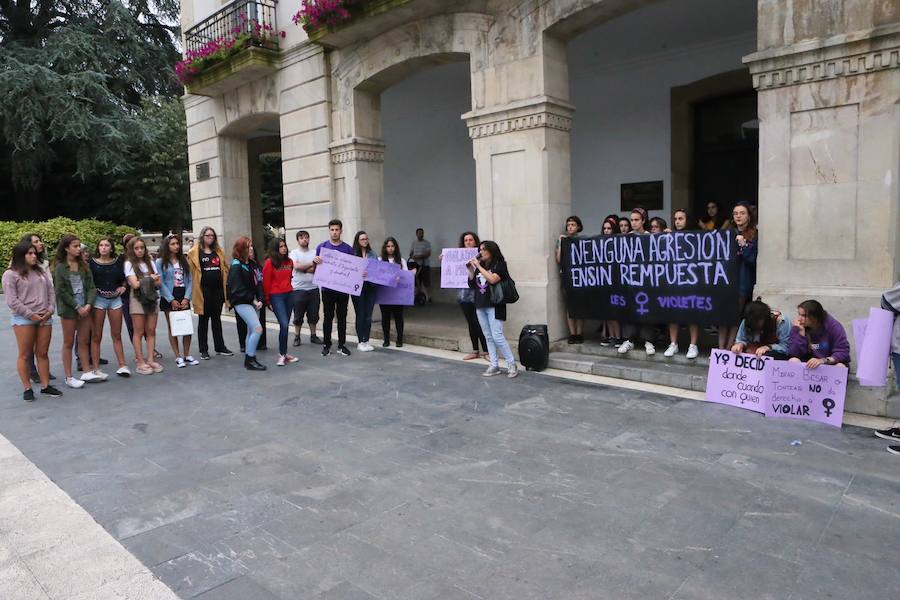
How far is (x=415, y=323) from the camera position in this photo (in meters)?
11.4

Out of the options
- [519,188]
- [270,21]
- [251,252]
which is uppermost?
[270,21]

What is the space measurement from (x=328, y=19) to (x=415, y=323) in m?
5.26

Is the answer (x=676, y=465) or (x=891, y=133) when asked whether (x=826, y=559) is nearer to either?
(x=676, y=465)

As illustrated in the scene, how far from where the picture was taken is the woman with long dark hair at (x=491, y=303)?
7684mm

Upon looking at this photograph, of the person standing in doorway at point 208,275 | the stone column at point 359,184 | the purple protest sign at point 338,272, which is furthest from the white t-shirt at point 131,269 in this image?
the stone column at point 359,184

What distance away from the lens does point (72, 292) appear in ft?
24.5

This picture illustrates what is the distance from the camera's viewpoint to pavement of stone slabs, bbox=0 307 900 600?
332 cm

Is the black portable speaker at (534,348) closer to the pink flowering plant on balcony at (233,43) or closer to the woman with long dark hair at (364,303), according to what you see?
the woman with long dark hair at (364,303)

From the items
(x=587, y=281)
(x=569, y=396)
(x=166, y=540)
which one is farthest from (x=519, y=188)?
(x=166, y=540)

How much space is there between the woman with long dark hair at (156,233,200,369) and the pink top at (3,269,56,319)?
64.9 inches

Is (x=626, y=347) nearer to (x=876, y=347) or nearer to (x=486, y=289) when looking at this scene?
(x=486, y=289)

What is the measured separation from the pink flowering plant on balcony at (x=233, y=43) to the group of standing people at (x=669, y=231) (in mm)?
7162

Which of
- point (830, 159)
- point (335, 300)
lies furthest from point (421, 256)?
point (830, 159)

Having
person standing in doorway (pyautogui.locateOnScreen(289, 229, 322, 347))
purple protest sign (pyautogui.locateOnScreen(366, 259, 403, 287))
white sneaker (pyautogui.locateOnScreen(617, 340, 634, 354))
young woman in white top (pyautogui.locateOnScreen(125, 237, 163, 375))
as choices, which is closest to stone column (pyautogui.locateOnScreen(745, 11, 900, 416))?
white sneaker (pyautogui.locateOnScreen(617, 340, 634, 354))
